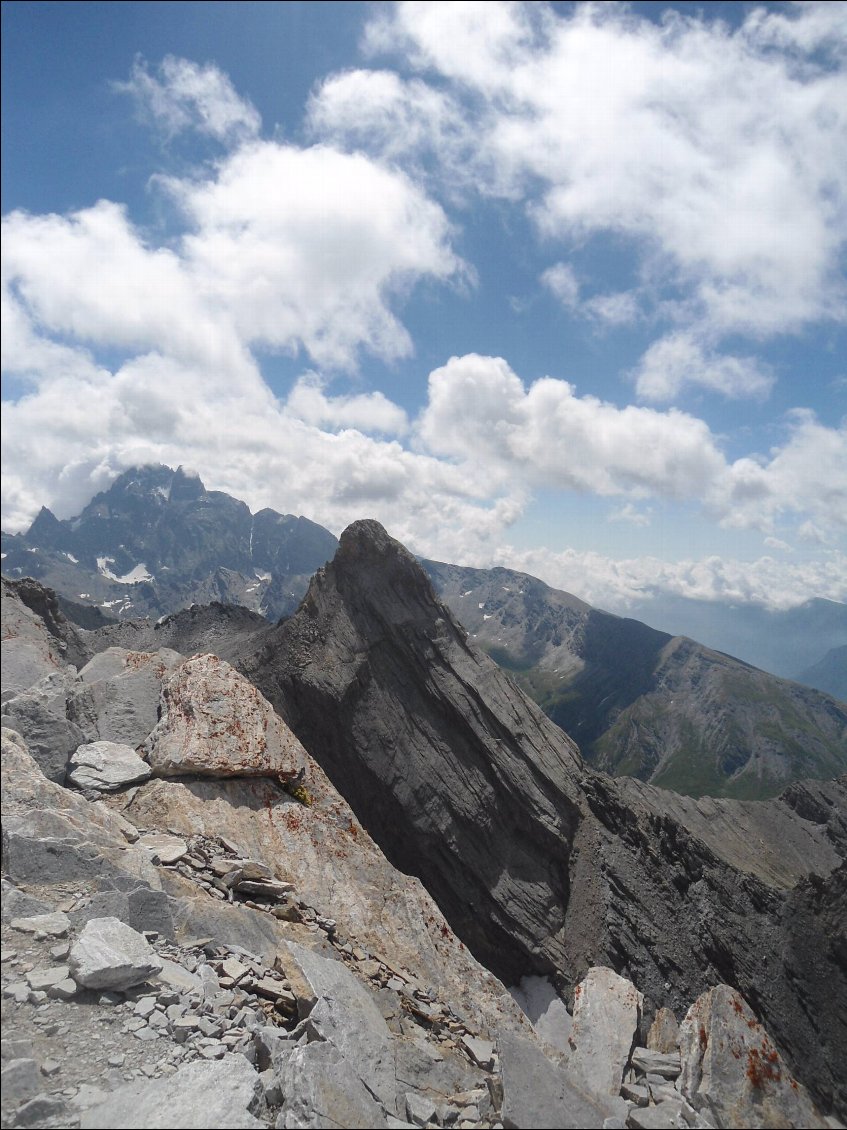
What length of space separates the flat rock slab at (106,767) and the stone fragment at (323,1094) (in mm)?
11168

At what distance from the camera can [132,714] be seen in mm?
22531

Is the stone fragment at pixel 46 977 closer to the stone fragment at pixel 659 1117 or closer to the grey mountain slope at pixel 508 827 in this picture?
the stone fragment at pixel 659 1117

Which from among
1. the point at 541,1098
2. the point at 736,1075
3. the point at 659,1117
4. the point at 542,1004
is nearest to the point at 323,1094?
the point at 541,1098

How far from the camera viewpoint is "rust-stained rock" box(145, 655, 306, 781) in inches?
822

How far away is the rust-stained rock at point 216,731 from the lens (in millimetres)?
20891

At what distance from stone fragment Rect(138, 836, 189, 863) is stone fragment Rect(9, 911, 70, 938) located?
406 centimetres

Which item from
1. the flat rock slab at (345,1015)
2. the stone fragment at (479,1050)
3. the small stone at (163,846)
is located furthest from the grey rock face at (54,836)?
the stone fragment at (479,1050)

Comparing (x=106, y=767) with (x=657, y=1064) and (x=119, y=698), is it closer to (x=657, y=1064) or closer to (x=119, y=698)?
(x=119, y=698)

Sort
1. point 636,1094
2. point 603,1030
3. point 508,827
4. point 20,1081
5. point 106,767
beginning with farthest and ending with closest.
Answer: point 508,827 < point 106,767 < point 603,1030 < point 636,1094 < point 20,1081

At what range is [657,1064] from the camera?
562 inches

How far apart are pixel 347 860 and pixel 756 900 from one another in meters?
37.4

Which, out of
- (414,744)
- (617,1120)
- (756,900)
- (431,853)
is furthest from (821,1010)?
(617,1120)

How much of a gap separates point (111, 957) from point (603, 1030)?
1347 centimetres

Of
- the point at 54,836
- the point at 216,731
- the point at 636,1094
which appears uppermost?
the point at 216,731
